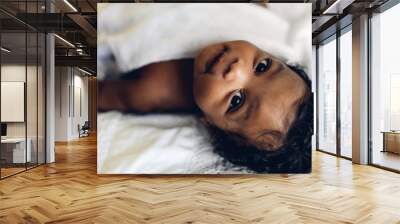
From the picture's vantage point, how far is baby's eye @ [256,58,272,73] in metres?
6.15

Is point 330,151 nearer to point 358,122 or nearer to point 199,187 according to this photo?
point 358,122

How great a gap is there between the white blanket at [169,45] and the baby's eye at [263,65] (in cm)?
21

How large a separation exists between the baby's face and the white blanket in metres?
0.25

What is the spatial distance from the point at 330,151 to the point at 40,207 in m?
7.91

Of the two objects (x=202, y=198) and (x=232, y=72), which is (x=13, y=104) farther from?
(x=202, y=198)

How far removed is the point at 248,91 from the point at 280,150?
1122 mm

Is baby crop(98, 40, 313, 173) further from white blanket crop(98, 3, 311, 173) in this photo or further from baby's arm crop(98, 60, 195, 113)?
white blanket crop(98, 3, 311, 173)

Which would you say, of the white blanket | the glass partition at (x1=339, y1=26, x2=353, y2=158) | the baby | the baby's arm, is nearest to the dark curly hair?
the baby

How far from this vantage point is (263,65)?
6.18 m

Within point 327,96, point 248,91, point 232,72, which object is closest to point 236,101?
point 248,91

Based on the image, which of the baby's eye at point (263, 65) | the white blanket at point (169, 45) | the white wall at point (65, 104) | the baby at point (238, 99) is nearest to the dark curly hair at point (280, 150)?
the baby at point (238, 99)

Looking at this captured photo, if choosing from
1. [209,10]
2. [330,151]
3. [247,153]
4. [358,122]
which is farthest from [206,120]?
[330,151]

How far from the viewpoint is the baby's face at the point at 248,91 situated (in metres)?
6.11

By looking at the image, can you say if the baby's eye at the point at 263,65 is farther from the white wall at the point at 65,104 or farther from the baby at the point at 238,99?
the white wall at the point at 65,104
